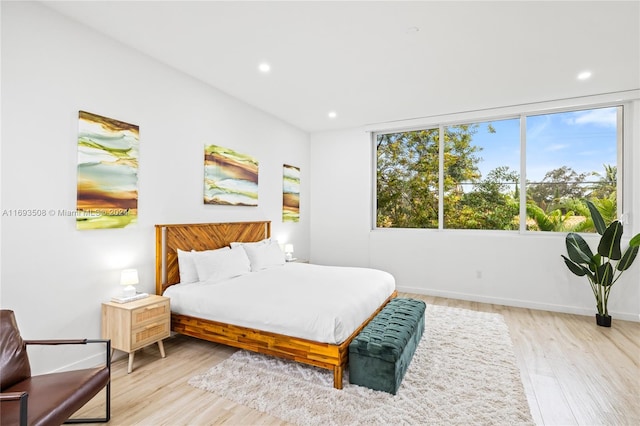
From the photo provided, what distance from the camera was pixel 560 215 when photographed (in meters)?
4.57

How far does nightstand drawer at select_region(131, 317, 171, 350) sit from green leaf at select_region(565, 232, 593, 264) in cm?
488

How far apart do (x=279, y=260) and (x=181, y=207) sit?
155cm

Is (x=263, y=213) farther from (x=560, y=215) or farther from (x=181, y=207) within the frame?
(x=560, y=215)

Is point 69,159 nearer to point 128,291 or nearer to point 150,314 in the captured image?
point 128,291

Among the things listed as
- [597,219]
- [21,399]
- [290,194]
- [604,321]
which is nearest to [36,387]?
[21,399]

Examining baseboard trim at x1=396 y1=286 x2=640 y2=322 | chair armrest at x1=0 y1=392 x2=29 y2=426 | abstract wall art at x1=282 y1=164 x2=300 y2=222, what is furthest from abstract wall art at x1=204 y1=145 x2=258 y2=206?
baseboard trim at x1=396 y1=286 x2=640 y2=322

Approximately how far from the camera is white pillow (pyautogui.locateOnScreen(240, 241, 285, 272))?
13.6 ft

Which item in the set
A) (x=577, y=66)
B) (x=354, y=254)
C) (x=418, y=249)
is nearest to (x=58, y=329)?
(x=354, y=254)

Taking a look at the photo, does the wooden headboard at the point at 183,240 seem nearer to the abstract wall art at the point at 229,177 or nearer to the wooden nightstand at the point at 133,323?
the abstract wall art at the point at 229,177

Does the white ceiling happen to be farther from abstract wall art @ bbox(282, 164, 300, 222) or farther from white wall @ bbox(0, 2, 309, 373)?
abstract wall art @ bbox(282, 164, 300, 222)

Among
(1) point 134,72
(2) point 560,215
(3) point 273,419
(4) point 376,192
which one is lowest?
(3) point 273,419

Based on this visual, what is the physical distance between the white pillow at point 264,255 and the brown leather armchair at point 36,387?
2.26 metres

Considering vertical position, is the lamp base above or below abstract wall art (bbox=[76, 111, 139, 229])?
below

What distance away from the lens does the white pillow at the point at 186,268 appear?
3416 mm
